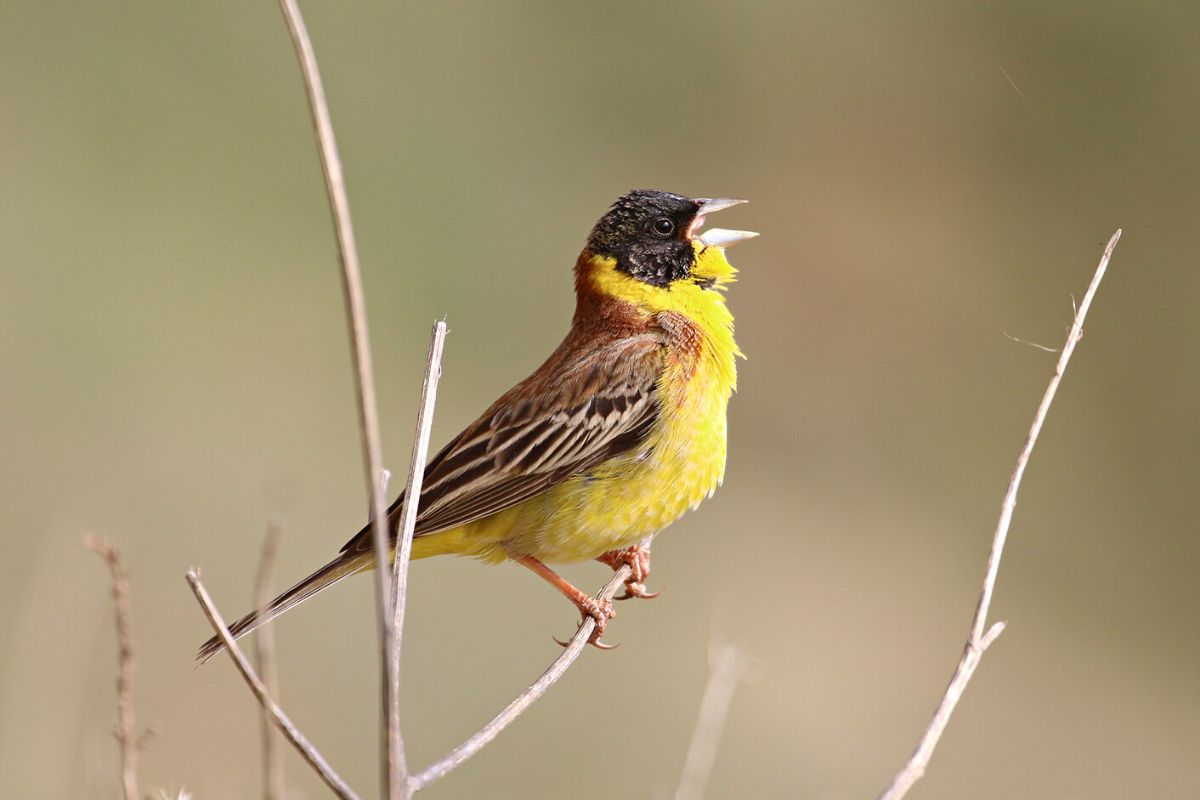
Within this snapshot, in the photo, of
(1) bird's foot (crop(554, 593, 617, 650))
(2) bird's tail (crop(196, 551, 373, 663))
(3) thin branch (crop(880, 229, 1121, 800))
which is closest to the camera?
(3) thin branch (crop(880, 229, 1121, 800))

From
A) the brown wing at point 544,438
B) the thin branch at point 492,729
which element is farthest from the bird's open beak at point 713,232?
the thin branch at point 492,729

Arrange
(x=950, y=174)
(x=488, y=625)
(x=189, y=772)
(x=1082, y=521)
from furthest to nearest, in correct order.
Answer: (x=950, y=174) < (x=1082, y=521) < (x=488, y=625) < (x=189, y=772)

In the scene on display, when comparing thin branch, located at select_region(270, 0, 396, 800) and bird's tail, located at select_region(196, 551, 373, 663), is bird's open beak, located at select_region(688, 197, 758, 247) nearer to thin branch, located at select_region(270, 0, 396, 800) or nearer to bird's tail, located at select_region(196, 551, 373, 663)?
bird's tail, located at select_region(196, 551, 373, 663)

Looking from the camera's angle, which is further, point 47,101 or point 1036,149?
point 1036,149

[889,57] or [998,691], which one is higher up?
[889,57]

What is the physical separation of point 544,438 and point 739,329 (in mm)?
8611

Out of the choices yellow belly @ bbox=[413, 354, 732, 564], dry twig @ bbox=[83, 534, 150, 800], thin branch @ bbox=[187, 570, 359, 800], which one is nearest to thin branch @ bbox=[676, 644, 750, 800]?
yellow belly @ bbox=[413, 354, 732, 564]

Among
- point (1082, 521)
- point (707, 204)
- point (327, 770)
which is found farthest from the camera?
point (1082, 521)

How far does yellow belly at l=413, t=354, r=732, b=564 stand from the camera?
15.8ft

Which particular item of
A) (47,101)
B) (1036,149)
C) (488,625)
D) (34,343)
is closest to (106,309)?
(34,343)

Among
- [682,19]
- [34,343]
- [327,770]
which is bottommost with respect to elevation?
[34,343]

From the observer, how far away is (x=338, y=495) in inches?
423

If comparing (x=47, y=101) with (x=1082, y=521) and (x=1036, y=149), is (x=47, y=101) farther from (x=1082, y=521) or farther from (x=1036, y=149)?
(x=1082, y=521)

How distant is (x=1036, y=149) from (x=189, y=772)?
30.0ft
